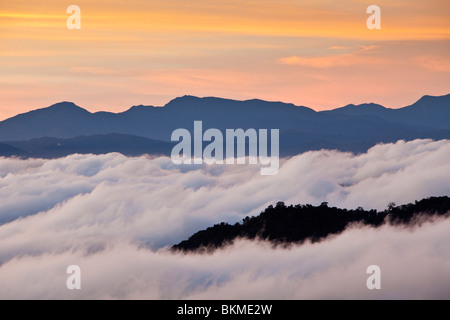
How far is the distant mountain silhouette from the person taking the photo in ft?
429

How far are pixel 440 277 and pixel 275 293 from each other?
892 inches

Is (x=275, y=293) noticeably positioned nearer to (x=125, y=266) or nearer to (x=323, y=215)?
(x=323, y=215)

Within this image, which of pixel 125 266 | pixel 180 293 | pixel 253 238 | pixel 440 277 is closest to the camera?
pixel 440 277

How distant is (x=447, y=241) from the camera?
119125 millimetres

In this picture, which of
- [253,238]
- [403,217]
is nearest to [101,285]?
[253,238]

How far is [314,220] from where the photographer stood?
133125mm

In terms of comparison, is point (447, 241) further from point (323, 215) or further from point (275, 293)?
point (275, 293)

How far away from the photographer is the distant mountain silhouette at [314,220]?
429 feet

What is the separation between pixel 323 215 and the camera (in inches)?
5384

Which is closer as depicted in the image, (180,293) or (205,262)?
(180,293)

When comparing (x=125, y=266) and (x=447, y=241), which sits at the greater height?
(x=447, y=241)
